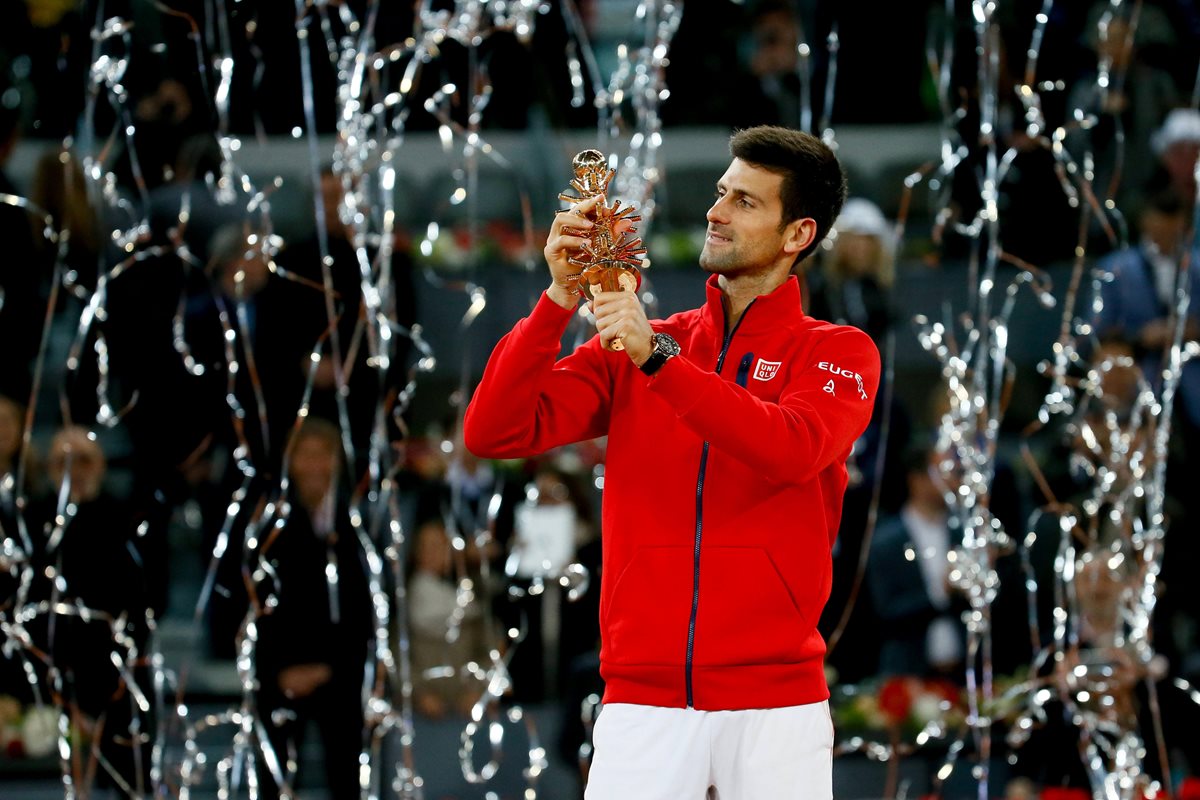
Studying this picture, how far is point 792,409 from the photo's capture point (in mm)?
1867

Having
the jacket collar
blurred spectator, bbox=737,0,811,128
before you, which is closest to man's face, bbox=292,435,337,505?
blurred spectator, bbox=737,0,811,128

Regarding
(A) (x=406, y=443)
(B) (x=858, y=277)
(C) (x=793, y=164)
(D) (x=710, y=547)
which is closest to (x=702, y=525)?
(D) (x=710, y=547)

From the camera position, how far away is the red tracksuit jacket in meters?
1.90

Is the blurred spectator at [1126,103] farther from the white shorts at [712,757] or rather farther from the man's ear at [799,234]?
the white shorts at [712,757]

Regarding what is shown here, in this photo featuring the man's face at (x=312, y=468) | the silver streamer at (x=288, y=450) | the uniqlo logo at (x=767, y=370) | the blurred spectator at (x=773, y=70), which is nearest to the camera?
the uniqlo logo at (x=767, y=370)

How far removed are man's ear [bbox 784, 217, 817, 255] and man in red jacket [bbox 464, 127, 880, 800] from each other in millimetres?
33

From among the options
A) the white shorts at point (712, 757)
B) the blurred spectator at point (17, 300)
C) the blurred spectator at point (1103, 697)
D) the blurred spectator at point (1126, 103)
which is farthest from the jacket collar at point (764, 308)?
the blurred spectator at point (17, 300)

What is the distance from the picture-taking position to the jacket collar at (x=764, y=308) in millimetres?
2018

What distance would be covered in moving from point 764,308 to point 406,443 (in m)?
1.64

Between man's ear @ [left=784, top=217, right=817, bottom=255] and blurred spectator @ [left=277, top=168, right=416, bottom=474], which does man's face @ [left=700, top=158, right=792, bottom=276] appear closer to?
man's ear @ [left=784, top=217, right=817, bottom=255]

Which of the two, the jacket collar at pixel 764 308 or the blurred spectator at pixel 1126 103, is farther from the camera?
the blurred spectator at pixel 1126 103

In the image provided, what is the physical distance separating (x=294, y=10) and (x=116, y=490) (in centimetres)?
135

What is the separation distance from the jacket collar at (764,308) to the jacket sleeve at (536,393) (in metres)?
0.16

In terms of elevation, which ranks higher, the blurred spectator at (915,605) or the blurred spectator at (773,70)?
the blurred spectator at (773,70)
